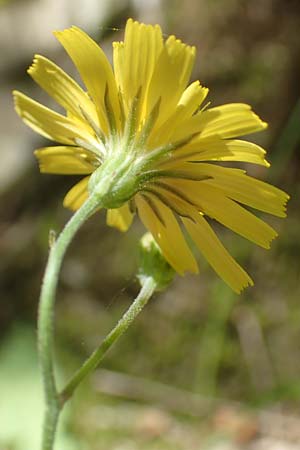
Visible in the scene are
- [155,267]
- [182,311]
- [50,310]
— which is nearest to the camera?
[50,310]

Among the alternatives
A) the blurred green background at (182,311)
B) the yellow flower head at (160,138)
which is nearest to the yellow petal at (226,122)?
the yellow flower head at (160,138)

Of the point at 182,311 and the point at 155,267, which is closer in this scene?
the point at 155,267

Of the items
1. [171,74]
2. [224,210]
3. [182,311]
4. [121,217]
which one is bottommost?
[182,311]

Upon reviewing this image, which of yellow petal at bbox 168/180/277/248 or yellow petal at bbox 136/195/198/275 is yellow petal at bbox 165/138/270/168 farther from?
yellow petal at bbox 136/195/198/275

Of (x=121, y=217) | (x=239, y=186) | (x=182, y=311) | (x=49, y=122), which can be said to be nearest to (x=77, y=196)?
(x=121, y=217)

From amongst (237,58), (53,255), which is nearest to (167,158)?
(53,255)

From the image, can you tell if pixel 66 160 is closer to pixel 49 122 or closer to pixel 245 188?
pixel 49 122

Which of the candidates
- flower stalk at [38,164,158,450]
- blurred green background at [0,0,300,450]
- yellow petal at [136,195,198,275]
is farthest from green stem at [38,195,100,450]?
blurred green background at [0,0,300,450]
